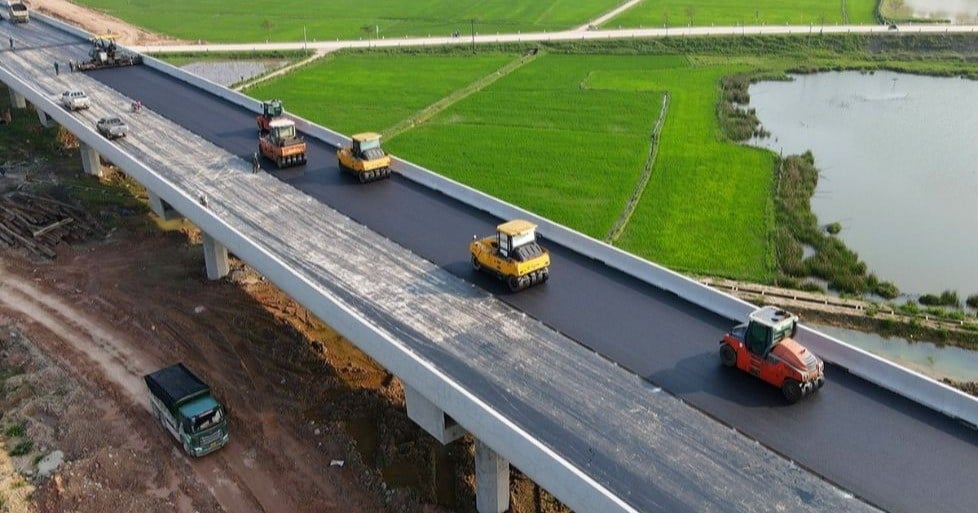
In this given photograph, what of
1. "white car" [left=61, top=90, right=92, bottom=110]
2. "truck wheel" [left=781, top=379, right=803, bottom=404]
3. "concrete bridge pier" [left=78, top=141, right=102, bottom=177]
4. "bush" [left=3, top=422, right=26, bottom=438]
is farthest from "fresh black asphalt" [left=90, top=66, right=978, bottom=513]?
"concrete bridge pier" [left=78, top=141, right=102, bottom=177]

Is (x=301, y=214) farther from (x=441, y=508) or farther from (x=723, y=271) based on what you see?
(x=723, y=271)

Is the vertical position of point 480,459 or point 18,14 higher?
point 18,14

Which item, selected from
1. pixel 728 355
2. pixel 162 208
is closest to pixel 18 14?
pixel 162 208

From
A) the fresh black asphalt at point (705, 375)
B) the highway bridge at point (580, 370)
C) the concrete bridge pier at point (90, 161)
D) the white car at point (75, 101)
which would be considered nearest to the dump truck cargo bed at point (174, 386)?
the highway bridge at point (580, 370)

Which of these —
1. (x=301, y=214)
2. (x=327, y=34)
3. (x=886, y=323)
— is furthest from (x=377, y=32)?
(x=886, y=323)

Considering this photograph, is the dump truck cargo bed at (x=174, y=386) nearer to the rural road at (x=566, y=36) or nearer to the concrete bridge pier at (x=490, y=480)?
the concrete bridge pier at (x=490, y=480)

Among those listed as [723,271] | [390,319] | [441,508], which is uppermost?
[390,319]

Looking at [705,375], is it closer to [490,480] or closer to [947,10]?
[490,480]
